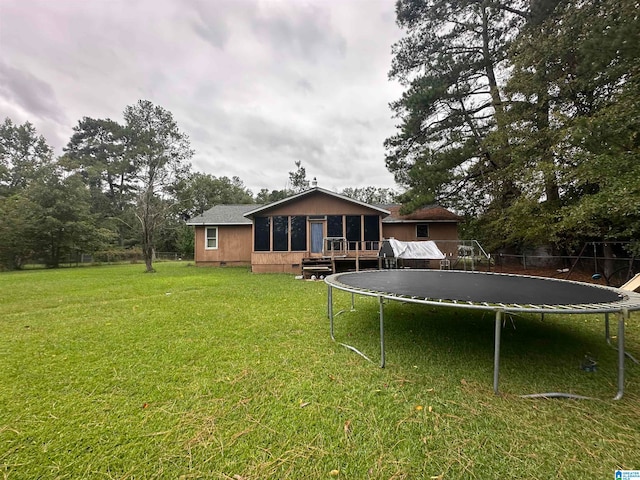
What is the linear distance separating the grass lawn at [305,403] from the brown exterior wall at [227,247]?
1003 centimetres

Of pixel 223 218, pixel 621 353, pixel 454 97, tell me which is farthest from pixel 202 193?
pixel 621 353

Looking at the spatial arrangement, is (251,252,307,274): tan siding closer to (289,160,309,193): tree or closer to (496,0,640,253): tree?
(496,0,640,253): tree

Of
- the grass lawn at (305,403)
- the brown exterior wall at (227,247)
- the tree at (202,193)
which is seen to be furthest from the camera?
the tree at (202,193)

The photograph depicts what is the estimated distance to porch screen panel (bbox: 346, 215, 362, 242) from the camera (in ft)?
35.6

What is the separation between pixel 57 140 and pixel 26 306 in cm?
3376

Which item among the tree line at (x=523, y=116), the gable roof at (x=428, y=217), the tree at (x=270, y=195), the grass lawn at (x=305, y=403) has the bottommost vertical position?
the grass lawn at (x=305, y=403)

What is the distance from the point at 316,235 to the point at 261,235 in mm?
2350

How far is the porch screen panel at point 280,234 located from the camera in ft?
35.8

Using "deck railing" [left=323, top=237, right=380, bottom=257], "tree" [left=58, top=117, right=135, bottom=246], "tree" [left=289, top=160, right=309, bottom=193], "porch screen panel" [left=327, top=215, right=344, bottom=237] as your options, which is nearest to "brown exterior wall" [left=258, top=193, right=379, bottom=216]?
"porch screen panel" [left=327, top=215, right=344, bottom=237]

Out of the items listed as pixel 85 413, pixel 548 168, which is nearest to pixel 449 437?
pixel 85 413

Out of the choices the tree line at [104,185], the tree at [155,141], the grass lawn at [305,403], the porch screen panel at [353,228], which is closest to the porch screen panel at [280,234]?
the porch screen panel at [353,228]

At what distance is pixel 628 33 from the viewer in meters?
5.18

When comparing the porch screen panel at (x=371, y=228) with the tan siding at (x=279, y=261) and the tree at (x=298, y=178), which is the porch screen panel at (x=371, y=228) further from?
the tree at (x=298, y=178)

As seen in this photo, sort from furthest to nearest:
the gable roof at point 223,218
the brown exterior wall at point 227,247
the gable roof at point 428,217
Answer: the brown exterior wall at point 227,247
the gable roof at point 223,218
the gable roof at point 428,217
